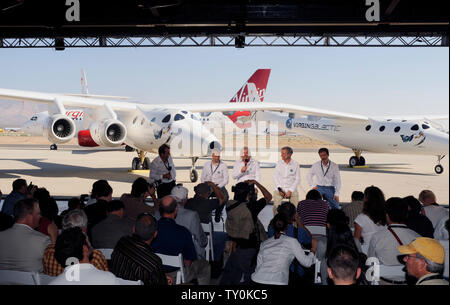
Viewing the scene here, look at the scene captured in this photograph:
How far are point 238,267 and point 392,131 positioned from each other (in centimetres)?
2077

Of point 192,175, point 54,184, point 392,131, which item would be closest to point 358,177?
point 392,131

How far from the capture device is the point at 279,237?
4.56m

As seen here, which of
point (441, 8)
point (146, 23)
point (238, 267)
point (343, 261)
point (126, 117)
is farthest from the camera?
point (126, 117)

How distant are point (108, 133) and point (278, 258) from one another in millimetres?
14344

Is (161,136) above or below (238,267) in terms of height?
above

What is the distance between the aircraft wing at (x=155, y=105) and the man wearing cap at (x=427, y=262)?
16051 mm

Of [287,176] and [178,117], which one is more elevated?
[178,117]

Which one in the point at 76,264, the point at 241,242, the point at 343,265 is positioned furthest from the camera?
the point at 241,242

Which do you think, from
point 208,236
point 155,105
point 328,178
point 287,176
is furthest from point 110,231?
point 155,105

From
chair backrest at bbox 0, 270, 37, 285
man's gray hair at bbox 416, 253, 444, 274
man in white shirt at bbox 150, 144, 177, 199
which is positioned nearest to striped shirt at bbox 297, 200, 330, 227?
man's gray hair at bbox 416, 253, 444, 274

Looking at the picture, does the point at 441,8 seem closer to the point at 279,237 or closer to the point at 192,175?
the point at 279,237

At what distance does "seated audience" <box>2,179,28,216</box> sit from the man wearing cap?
5846 millimetres

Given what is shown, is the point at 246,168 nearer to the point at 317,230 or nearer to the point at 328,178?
the point at 328,178

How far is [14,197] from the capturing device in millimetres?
7035
